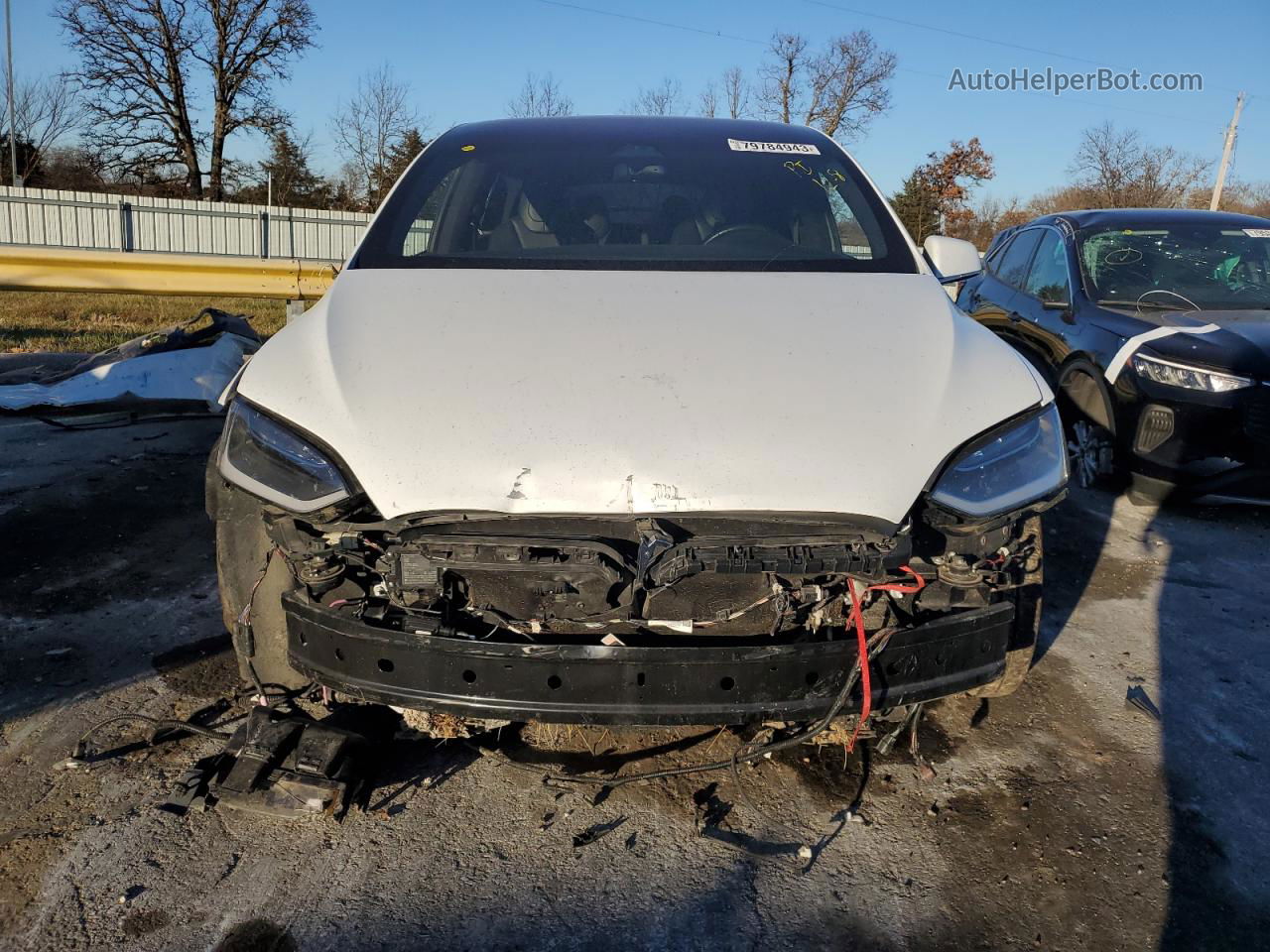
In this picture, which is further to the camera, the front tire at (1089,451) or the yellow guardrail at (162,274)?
the yellow guardrail at (162,274)

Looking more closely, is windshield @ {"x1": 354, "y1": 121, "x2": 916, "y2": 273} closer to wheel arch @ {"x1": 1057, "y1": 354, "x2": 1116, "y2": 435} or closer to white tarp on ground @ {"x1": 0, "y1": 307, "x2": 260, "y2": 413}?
wheel arch @ {"x1": 1057, "y1": 354, "x2": 1116, "y2": 435}

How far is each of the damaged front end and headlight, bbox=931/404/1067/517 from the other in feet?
0.18

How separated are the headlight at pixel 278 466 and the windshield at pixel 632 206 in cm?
94

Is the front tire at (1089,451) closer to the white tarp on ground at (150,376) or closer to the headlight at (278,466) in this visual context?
the headlight at (278,466)

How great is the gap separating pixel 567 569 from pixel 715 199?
1.94 m

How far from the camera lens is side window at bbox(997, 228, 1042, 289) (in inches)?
276

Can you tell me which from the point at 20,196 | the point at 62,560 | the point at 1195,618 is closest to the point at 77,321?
the point at 62,560

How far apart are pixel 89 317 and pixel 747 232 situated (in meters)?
11.1

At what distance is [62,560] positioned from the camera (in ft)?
13.5

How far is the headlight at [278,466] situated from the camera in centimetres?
219

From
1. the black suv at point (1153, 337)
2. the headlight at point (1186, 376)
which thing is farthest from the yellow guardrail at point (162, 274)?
the headlight at point (1186, 376)

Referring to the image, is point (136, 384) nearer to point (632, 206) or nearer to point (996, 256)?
point (632, 206)

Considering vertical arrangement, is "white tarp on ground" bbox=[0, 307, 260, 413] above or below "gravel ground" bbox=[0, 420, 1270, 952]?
above

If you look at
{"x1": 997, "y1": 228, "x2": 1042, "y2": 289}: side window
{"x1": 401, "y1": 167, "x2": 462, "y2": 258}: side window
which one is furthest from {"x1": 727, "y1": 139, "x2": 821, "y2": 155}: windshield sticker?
{"x1": 997, "y1": 228, "x2": 1042, "y2": 289}: side window
